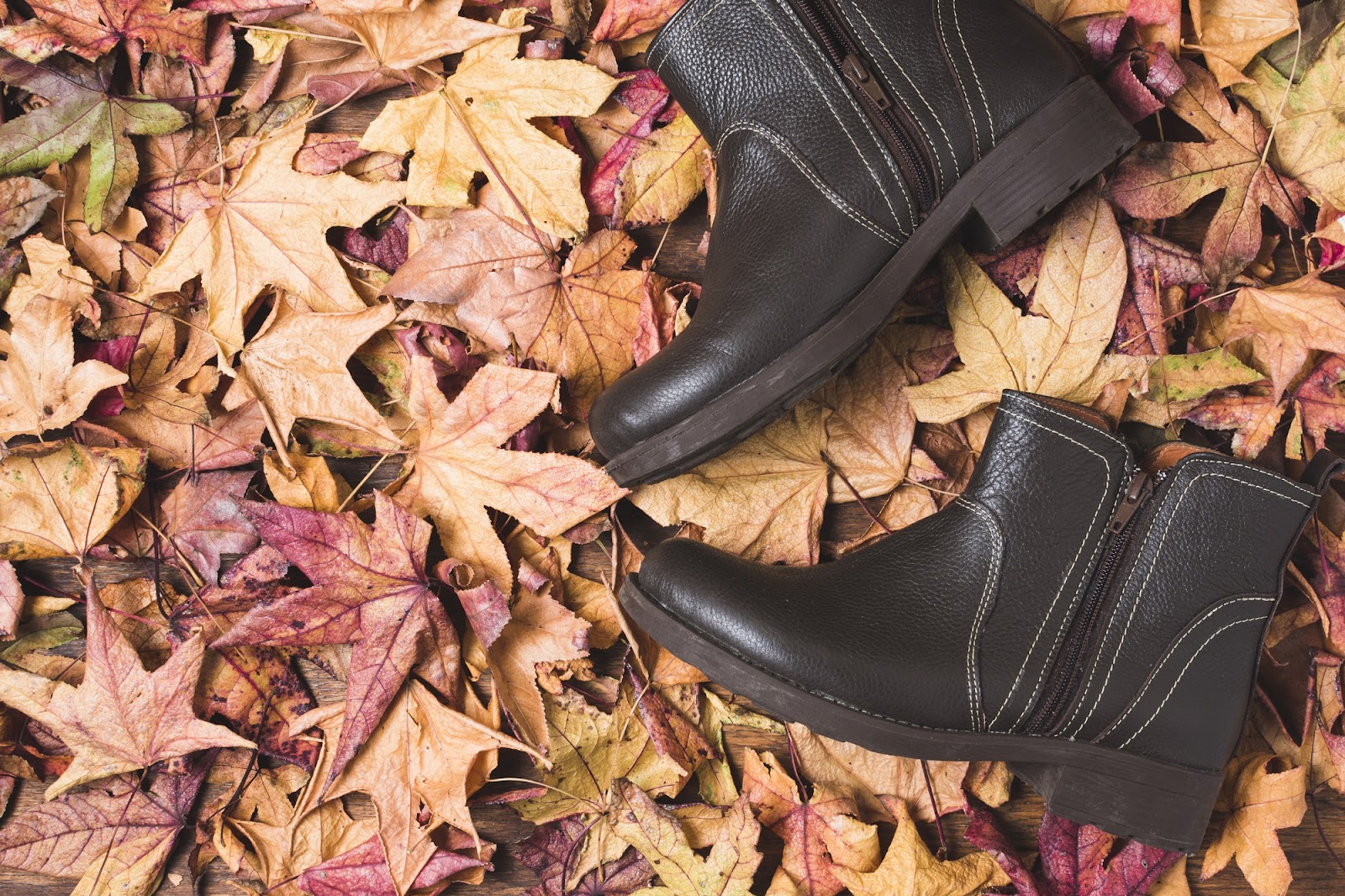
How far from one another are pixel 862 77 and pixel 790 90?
8 cm

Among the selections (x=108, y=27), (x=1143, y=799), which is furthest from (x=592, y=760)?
(x=108, y=27)

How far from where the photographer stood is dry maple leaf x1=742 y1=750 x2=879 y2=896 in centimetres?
113

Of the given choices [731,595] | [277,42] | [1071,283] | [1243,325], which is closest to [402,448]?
[731,595]

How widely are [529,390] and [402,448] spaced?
20 cm

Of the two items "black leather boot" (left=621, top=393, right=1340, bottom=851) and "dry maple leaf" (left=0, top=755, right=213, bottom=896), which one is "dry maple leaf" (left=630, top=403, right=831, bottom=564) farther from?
"dry maple leaf" (left=0, top=755, right=213, bottom=896)

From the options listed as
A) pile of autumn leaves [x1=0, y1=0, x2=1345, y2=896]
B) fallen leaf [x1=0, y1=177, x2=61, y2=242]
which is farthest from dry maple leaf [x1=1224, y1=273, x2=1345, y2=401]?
fallen leaf [x1=0, y1=177, x2=61, y2=242]

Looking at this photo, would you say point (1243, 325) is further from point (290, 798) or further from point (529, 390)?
point (290, 798)

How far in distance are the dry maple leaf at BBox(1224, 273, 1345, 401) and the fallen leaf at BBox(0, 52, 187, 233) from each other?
137cm

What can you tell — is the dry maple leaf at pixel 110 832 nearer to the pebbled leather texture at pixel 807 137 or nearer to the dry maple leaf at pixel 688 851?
the dry maple leaf at pixel 688 851

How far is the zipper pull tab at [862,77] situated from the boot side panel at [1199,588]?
516mm

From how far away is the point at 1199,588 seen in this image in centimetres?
97

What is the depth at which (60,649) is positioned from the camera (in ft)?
4.00

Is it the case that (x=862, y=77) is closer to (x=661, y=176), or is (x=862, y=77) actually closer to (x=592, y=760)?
(x=661, y=176)

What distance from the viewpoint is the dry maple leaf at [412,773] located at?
113 centimetres
